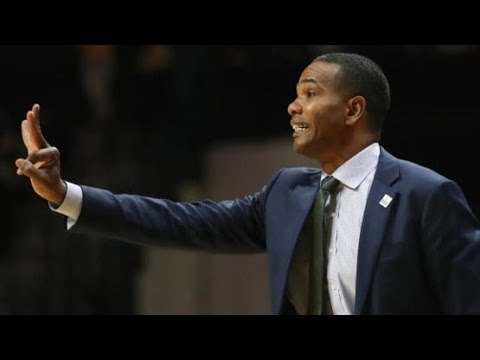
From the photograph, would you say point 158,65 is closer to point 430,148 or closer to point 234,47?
point 234,47

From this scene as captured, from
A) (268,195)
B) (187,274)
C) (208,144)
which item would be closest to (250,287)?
(187,274)

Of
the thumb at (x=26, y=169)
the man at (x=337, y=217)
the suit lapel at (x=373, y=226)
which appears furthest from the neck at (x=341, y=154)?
the thumb at (x=26, y=169)

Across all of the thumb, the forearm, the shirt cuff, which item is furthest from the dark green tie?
the thumb

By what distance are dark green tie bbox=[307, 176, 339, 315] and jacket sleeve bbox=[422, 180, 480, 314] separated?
28 cm

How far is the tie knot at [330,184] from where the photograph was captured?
2688 millimetres

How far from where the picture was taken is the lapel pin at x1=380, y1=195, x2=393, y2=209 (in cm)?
255

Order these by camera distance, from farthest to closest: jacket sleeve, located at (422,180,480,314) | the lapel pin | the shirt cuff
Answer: the shirt cuff → the lapel pin → jacket sleeve, located at (422,180,480,314)

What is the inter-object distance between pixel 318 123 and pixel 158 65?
11.0ft

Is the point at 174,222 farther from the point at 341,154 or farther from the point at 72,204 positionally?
the point at 341,154

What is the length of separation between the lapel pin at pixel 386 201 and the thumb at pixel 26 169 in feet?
2.81

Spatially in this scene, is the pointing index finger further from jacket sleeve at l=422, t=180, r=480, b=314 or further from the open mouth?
jacket sleeve at l=422, t=180, r=480, b=314

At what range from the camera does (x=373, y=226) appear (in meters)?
2.54

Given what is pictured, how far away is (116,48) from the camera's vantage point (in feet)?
19.6

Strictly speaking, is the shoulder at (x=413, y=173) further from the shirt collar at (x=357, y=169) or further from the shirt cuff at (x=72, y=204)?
the shirt cuff at (x=72, y=204)
